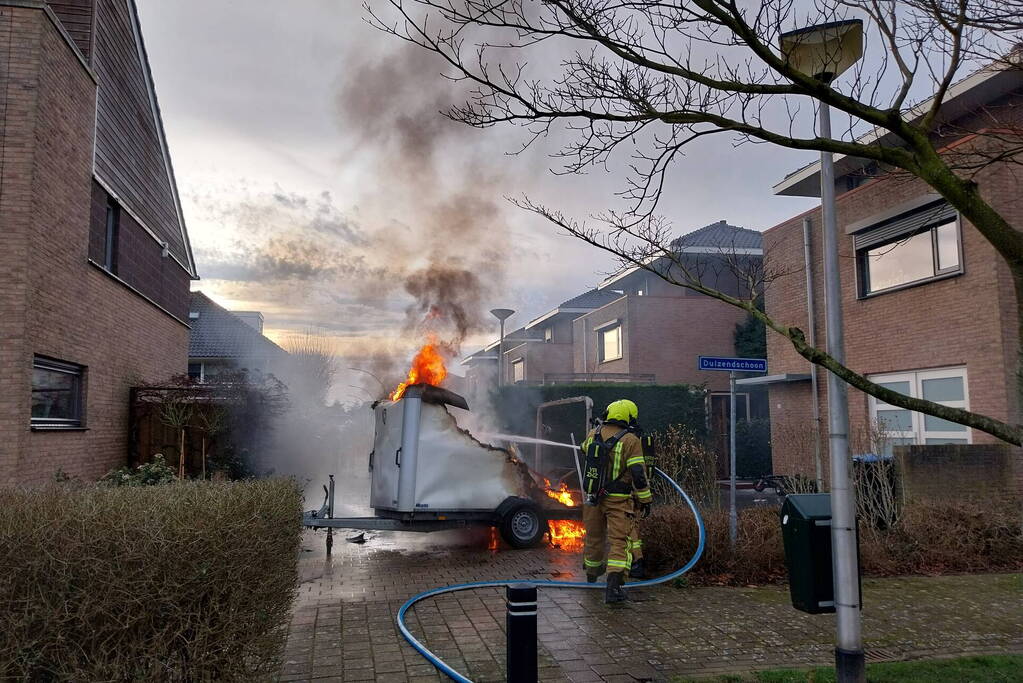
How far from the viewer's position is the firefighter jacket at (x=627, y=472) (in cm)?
700

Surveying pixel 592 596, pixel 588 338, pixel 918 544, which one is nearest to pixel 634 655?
pixel 592 596

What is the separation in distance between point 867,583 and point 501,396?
11.0m

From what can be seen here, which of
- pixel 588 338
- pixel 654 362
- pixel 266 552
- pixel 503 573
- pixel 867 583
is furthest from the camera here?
pixel 588 338

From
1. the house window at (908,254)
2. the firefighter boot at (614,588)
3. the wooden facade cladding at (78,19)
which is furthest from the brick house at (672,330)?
the firefighter boot at (614,588)

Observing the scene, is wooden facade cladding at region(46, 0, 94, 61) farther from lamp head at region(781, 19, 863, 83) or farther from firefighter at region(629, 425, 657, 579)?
lamp head at region(781, 19, 863, 83)

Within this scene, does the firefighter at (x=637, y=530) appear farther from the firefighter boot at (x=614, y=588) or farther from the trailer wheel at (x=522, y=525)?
the trailer wheel at (x=522, y=525)

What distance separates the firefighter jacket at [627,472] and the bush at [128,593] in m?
3.83

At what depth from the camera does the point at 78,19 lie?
11.6 metres

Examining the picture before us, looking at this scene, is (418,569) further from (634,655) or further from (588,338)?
(588,338)

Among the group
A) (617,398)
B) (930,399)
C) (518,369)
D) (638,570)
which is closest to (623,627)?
(638,570)

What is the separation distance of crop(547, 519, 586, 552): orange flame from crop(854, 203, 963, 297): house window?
6.11m

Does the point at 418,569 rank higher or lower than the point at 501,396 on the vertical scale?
lower

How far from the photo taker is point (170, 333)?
1628cm

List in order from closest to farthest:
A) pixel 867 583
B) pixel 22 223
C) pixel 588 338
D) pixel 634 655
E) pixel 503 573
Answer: pixel 634 655 < pixel 867 583 < pixel 503 573 < pixel 22 223 < pixel 588 338
